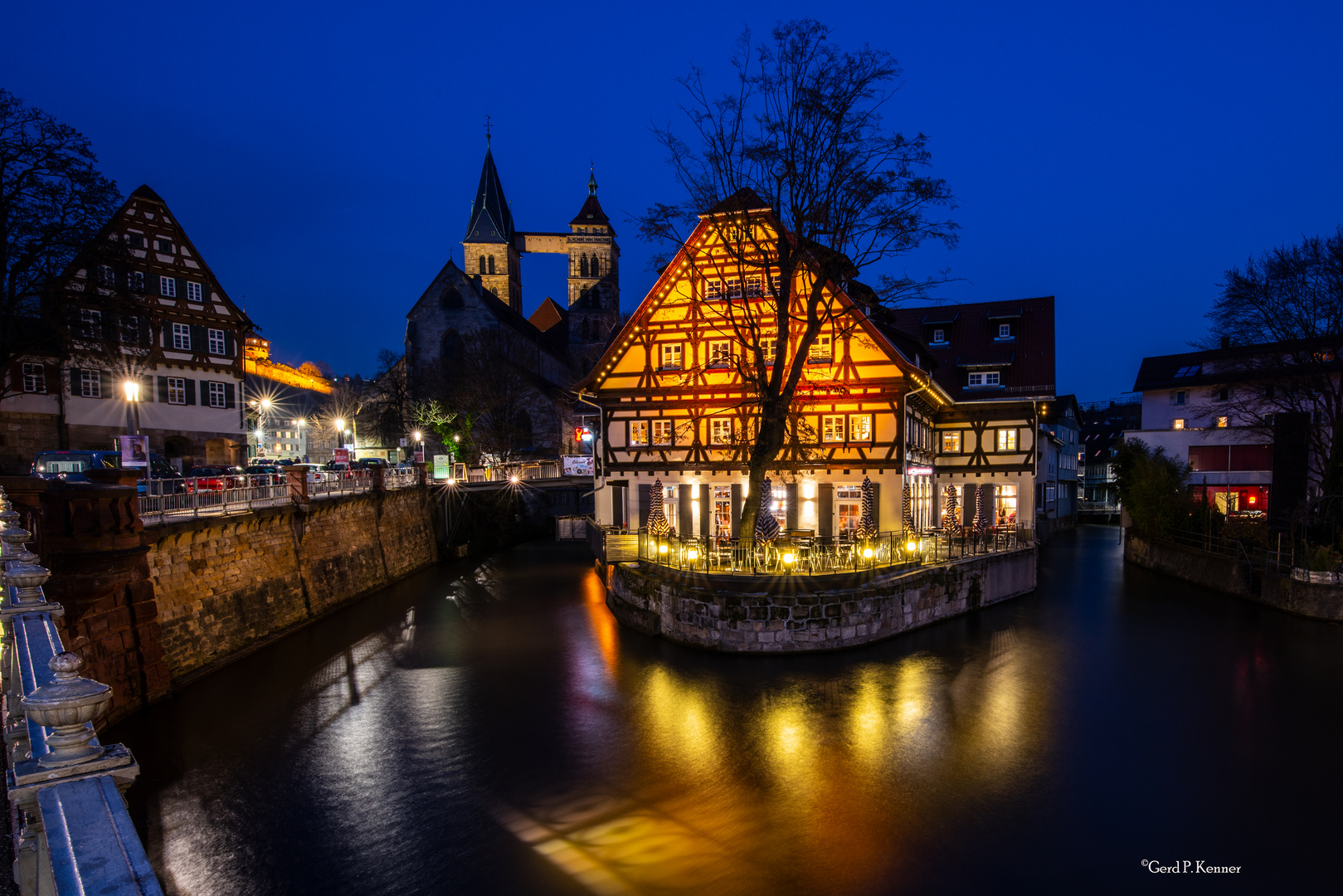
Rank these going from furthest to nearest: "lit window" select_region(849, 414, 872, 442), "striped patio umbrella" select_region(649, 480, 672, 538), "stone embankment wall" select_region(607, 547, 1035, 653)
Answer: "lit window" select_region(849, 414, 872, 442)
"striped patio umbrella" select_region(649, 480, 672, 538)
"stone embankment wall" select_region(607, 547, 1035, 653)

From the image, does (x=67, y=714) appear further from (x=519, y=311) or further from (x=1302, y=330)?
(x=519, y=311)

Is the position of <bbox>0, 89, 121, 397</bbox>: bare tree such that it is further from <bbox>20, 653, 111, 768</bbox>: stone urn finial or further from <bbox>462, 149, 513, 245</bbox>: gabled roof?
<bbox>462, 149, 513, 245</bbox>: gabled roof

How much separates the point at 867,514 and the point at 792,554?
15.1 feet

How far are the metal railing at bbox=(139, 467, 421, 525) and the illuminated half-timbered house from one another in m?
9.77

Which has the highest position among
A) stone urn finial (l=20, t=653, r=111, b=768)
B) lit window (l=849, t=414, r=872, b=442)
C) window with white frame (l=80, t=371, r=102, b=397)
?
window with white frame (l=80, t=371, r=102, b=397)

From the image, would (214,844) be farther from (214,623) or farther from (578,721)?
(214,623)

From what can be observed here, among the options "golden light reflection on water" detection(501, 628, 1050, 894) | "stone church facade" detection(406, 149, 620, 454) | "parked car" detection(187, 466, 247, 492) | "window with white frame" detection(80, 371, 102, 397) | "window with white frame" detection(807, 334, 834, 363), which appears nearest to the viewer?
"golden light reflection on water" detection(501, 628, 1050, 894)

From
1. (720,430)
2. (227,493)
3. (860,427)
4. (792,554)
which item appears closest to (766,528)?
(792,554)

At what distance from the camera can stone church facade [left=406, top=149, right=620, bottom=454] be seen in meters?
57.4

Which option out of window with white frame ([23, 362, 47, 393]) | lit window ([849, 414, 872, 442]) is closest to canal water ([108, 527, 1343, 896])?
lit window ([849, 414, 872, 442])

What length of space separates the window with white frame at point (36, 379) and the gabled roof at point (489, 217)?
53045 mm

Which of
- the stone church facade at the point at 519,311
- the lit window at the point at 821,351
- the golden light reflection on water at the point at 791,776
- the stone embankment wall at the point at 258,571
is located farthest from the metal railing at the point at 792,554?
the stone church facade at the point at 519,311

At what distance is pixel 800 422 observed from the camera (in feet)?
77.8

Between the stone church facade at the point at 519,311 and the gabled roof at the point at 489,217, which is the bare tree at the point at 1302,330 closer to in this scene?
the stone church facade at the point at 519,311
